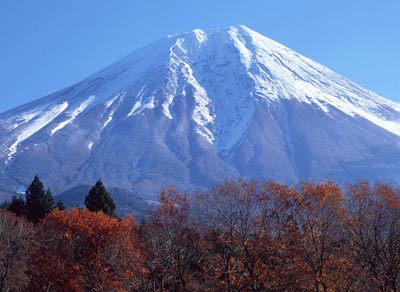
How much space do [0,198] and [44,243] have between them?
9830 centimetres

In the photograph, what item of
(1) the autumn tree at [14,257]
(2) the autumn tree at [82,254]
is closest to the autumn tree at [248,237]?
(2) the autumn tree at [82,254]

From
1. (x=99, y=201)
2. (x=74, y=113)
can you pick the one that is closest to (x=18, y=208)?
(x=99, y=201)

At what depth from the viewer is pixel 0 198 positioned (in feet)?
408

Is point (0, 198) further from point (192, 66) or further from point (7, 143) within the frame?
point (192, 66)

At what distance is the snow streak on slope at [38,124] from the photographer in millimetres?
157887

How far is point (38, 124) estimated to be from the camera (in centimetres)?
16962

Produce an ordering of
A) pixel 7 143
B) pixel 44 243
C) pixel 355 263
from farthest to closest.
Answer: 1. pixel 7 143
2. pixel 44 243
3. pixel 355 263

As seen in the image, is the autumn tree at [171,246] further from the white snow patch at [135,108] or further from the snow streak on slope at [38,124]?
the white snow patch at [135,108]

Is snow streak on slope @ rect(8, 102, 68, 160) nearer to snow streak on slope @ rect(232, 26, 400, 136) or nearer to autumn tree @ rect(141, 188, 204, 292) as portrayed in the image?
snow streak on slope @ rect(232, 26, 400, 136)

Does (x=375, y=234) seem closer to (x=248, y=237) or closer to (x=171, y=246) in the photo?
(x=248, y=237)

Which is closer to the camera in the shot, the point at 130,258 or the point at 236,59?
the point at 130,258

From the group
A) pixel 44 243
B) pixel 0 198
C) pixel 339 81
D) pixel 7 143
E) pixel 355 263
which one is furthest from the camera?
pixel 339 81

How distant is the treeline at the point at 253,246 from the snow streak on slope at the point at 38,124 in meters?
130

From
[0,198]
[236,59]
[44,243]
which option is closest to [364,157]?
[236,59]
